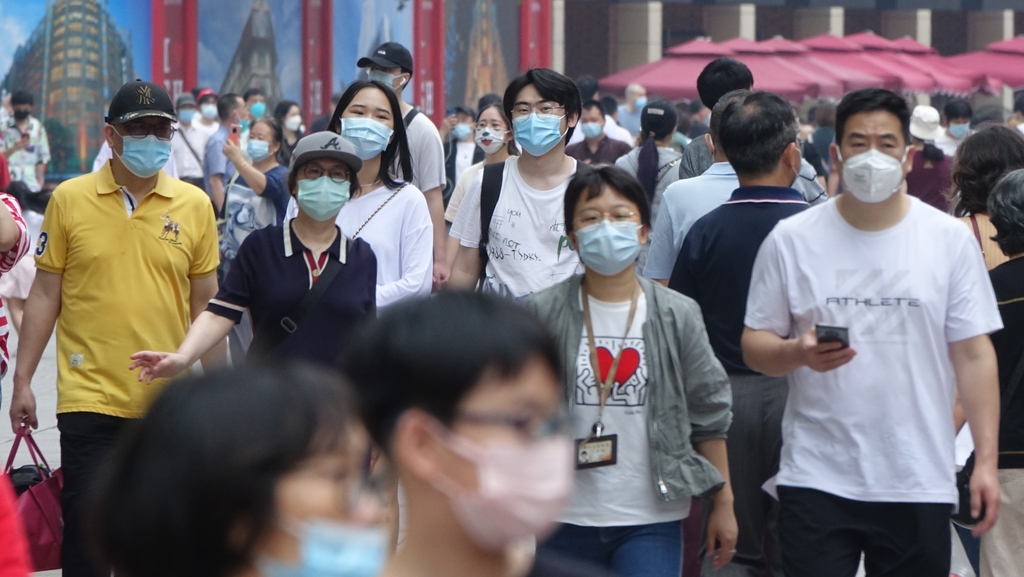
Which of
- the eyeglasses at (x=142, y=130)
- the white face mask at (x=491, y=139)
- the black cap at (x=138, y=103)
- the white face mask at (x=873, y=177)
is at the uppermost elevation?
the white face mask at (x=491, y=139)

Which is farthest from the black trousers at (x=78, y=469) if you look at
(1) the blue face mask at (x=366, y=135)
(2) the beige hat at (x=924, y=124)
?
(2) the beige hat at (x=924, y=124)

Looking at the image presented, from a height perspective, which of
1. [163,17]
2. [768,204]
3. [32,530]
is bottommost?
[32,530]

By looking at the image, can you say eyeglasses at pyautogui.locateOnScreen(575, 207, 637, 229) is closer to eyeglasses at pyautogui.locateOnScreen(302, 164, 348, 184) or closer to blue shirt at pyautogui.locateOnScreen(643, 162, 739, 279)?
blue shirt at pyautogui.locateOnScreen(643, 162, 739, 279)

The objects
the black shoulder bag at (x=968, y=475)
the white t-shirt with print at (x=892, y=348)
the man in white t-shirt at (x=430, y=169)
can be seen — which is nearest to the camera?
the white t-shirt with print at (x=892, y=348)

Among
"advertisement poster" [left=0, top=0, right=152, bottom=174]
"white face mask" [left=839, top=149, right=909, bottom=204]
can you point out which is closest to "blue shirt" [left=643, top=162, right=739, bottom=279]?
"white face mask" [left=839, top=149, right=909, bottom=204]

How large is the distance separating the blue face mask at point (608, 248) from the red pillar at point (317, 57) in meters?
17.9

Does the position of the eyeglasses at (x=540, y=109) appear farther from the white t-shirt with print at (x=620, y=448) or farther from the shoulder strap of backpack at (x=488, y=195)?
the white t-shirt with print at (x=620, y=448)

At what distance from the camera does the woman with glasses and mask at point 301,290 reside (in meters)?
4.93

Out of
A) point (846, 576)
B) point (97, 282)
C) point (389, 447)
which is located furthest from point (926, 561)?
point (97, 282)

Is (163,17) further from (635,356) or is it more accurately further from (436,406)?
(436,406)

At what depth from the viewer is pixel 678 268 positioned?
476 centimetres

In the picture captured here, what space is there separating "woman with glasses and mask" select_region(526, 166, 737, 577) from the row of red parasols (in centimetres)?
2336

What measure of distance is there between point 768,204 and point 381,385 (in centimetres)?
273

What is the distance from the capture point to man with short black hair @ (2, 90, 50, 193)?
47.9 feet
